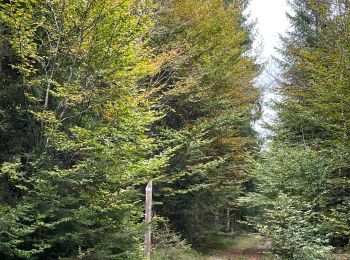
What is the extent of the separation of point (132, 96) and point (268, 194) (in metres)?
6.58

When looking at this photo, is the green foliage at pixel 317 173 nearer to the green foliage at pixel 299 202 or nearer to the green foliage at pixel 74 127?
the green foliage at pixel 299 202

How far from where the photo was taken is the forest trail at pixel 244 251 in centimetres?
1252

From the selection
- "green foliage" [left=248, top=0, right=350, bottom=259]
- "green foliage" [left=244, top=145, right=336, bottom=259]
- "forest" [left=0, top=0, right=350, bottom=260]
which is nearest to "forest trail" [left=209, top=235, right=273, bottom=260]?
"green foliage" [left=244, top=145, right=336, bottom=259]

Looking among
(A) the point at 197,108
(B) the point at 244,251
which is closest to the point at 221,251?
(B) the point at 244,251

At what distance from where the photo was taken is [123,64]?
21.8 ft

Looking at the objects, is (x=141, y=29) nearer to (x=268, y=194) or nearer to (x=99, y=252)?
(x=99, y=252)

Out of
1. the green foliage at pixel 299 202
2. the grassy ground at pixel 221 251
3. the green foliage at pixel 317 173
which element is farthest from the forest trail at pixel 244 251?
the green foliage at pixel 317 173

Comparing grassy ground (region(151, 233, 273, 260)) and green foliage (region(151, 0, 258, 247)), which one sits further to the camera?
green foliage (region(151, 0, 258, 247))

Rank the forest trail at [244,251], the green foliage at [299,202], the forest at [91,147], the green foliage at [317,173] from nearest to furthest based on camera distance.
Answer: the forest at [91,147]
the green foliage at [299,202]
the green foliage at [317,173]
the forest trail at [244,251]

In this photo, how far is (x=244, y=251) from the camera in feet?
48.6

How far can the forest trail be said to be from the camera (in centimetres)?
1252

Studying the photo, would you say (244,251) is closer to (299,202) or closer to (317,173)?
(317,173)

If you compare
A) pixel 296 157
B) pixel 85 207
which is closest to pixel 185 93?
pixel 296 157

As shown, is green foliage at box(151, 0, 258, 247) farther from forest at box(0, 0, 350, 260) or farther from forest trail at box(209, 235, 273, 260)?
forest at box(0, 0, 350, 260)
